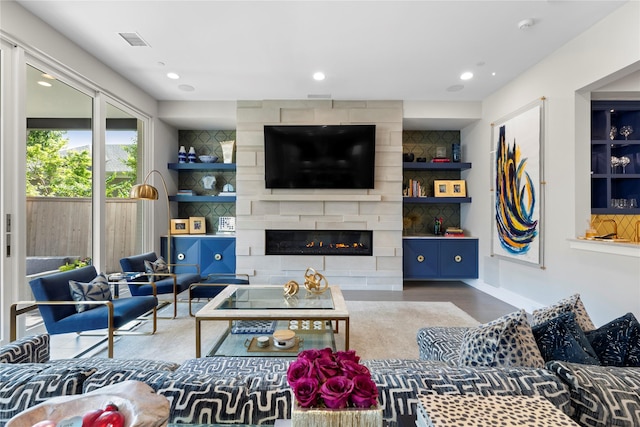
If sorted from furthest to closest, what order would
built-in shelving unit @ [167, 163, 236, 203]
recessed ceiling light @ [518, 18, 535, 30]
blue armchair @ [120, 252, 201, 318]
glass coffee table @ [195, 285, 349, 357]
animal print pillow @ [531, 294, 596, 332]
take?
built-in shelving unit @ [167, 163, 236, 203] < blue armchair @ [120, 252, 201, 318] < recessed ceiling light @ [518, 18, 535, 30] < glass coffee table @ [195, 285, 349, 357] < animal print pillow @ [531, 294, 596, 332]

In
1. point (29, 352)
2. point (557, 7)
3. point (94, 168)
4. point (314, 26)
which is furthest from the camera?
→ point (94, 168)

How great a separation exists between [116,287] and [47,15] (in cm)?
265

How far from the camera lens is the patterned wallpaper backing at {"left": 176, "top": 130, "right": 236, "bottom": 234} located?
565cm

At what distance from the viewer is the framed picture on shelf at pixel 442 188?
17.3 ft

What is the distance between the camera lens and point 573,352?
1188 millimetres

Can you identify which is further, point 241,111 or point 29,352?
point 241,111

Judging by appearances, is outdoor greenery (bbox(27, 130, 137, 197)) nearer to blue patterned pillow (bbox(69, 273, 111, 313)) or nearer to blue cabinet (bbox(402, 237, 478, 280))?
blue patterned pillow (bbox(69, 273, 111, 313))

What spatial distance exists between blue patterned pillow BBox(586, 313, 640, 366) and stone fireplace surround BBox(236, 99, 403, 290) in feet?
11.8

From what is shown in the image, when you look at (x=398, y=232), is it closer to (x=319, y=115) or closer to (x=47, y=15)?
(x=319, y=115)

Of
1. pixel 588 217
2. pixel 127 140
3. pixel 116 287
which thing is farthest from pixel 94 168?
pixel 588 217

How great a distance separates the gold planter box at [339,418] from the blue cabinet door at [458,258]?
188 inches

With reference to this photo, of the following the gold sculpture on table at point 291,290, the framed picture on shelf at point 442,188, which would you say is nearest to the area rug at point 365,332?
the gold sculpture on table at point 291,290

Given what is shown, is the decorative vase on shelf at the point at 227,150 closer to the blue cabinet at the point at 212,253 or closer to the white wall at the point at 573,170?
the blue cabinet at the point at 212,253

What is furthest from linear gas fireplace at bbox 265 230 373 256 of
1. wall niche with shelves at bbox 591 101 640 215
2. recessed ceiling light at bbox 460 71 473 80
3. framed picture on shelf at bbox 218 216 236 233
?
wall niche with shelves at bbox 591 101 640 215
